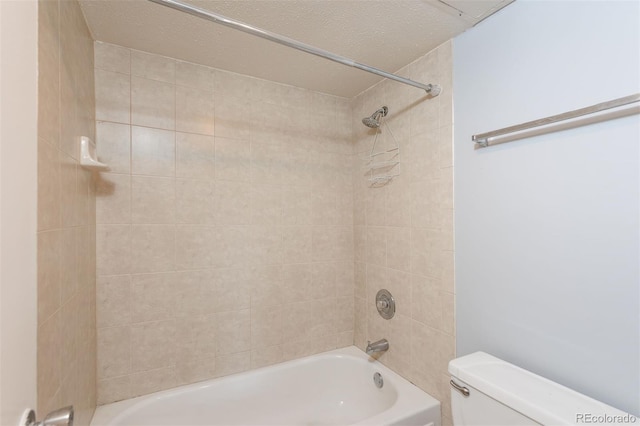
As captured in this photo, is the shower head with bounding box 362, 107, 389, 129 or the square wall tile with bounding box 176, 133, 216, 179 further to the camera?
the shower head with bounding box 362, 107, 389, 129

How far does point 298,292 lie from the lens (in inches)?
74.5

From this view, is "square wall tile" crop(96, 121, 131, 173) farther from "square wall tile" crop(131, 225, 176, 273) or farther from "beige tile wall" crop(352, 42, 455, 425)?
"beige tile wall" crop(352, 42, 455, 425)

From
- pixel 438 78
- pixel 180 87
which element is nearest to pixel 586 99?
pixel 438 78

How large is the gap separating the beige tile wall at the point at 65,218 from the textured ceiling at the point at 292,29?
0.71 feet

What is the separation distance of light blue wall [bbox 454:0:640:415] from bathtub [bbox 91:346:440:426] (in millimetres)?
443

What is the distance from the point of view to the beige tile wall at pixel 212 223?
1450mm

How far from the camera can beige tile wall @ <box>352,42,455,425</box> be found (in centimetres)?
139

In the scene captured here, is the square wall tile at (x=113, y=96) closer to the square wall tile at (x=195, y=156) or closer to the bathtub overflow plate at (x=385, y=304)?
the square wall tile at (x=195, y=156)

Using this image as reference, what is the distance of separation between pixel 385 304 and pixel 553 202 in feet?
3.49

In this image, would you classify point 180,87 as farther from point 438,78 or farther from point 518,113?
point 518,113

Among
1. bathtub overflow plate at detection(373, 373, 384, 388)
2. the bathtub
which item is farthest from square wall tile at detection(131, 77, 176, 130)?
bathtub overflow plate at detection(373, 373, 384, 388)

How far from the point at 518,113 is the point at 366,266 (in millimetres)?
1247

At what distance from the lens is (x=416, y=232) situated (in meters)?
1.54
